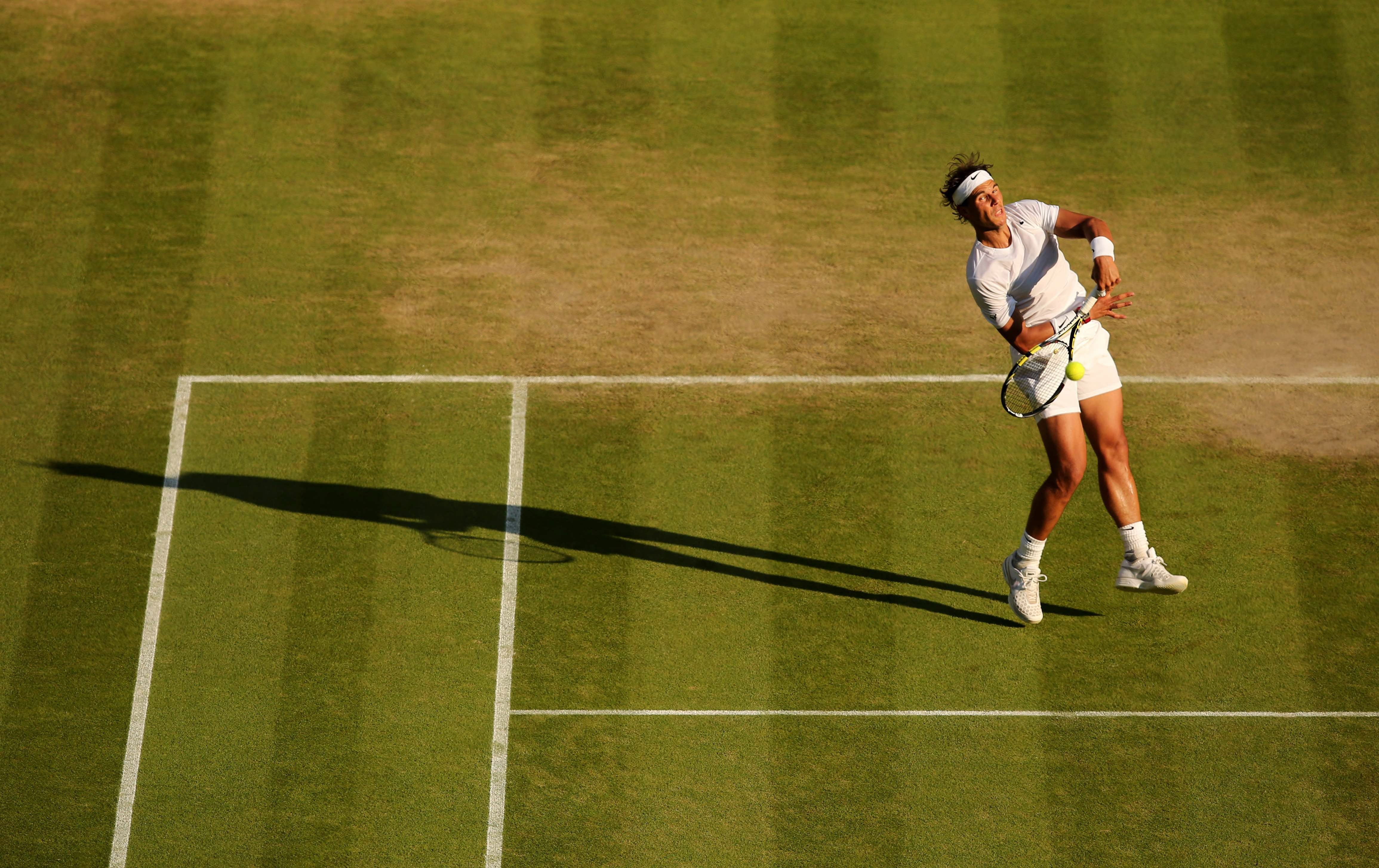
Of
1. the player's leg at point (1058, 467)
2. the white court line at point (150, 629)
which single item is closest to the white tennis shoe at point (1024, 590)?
the player's leg at point (1058, 467)

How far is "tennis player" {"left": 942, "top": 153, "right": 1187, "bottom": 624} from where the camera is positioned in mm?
8125

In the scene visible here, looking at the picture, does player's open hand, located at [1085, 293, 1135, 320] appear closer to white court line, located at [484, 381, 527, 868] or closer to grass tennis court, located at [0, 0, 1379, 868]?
grass tennis court, located at [0, 0, 1379, 868]

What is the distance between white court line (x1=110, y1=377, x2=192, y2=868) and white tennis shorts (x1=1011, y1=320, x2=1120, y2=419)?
523 cm

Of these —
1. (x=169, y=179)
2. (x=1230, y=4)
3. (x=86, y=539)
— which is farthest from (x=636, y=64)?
(x=86, y=539)

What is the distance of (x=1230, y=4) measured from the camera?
13.2 metres

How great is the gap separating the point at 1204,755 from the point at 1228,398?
9.62ft

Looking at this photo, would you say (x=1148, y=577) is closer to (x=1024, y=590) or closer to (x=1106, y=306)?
(x=1024, y=590)

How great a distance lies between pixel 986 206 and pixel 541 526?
11.2 ft

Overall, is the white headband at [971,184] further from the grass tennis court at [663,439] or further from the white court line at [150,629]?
the white court line at [150,629]

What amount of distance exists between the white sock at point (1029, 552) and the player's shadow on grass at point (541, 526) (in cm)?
51

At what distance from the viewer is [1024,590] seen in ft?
29.0

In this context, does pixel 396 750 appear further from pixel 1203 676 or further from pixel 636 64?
pixel 636 64

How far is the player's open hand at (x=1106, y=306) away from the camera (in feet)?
25.5

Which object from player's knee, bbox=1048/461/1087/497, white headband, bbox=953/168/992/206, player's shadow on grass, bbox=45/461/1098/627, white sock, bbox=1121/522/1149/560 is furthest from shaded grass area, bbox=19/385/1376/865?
white headband, bbox=953/168/992/206
